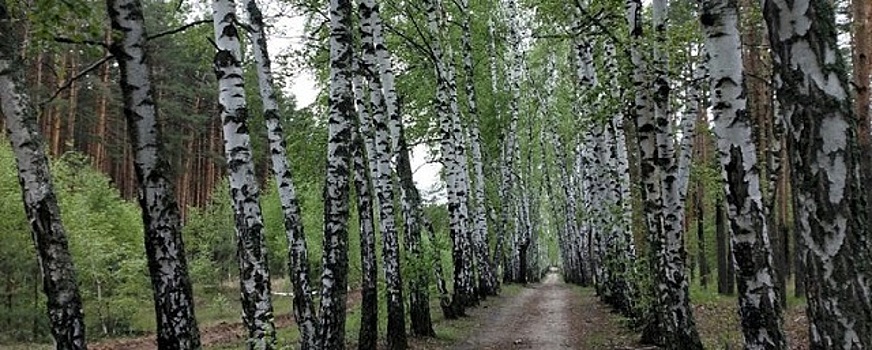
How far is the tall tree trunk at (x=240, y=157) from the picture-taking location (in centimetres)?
831

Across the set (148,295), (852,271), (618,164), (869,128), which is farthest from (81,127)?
(852,271)

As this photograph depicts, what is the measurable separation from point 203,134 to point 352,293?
13.5 meters

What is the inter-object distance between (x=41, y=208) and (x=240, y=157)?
2.17 metres

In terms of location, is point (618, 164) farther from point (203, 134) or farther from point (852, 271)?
point (203, 134)

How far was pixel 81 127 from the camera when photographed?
116 ft

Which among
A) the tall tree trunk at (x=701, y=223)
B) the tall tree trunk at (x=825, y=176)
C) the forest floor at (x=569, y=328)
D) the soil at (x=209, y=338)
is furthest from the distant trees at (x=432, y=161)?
the soil at (x=209, y=338)

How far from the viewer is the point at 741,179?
19.7 ft

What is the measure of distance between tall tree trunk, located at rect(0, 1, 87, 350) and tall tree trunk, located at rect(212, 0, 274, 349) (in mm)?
1971

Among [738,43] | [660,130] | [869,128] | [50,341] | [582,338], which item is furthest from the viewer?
[50,341]

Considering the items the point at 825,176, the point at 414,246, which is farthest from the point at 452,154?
the point at 825,176

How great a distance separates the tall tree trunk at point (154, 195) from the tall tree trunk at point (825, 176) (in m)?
4.91

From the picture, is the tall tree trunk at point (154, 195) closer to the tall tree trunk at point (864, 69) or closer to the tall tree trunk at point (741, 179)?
the tall tree trunk at point (741, 179)

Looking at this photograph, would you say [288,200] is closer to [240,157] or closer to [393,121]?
[240,157]

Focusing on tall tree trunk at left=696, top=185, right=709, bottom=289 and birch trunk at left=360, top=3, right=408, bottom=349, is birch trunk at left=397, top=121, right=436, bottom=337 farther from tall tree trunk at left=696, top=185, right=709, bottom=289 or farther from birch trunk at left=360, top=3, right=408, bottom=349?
tall tree trunk at left=696, top=185, right=709, bottom=289
